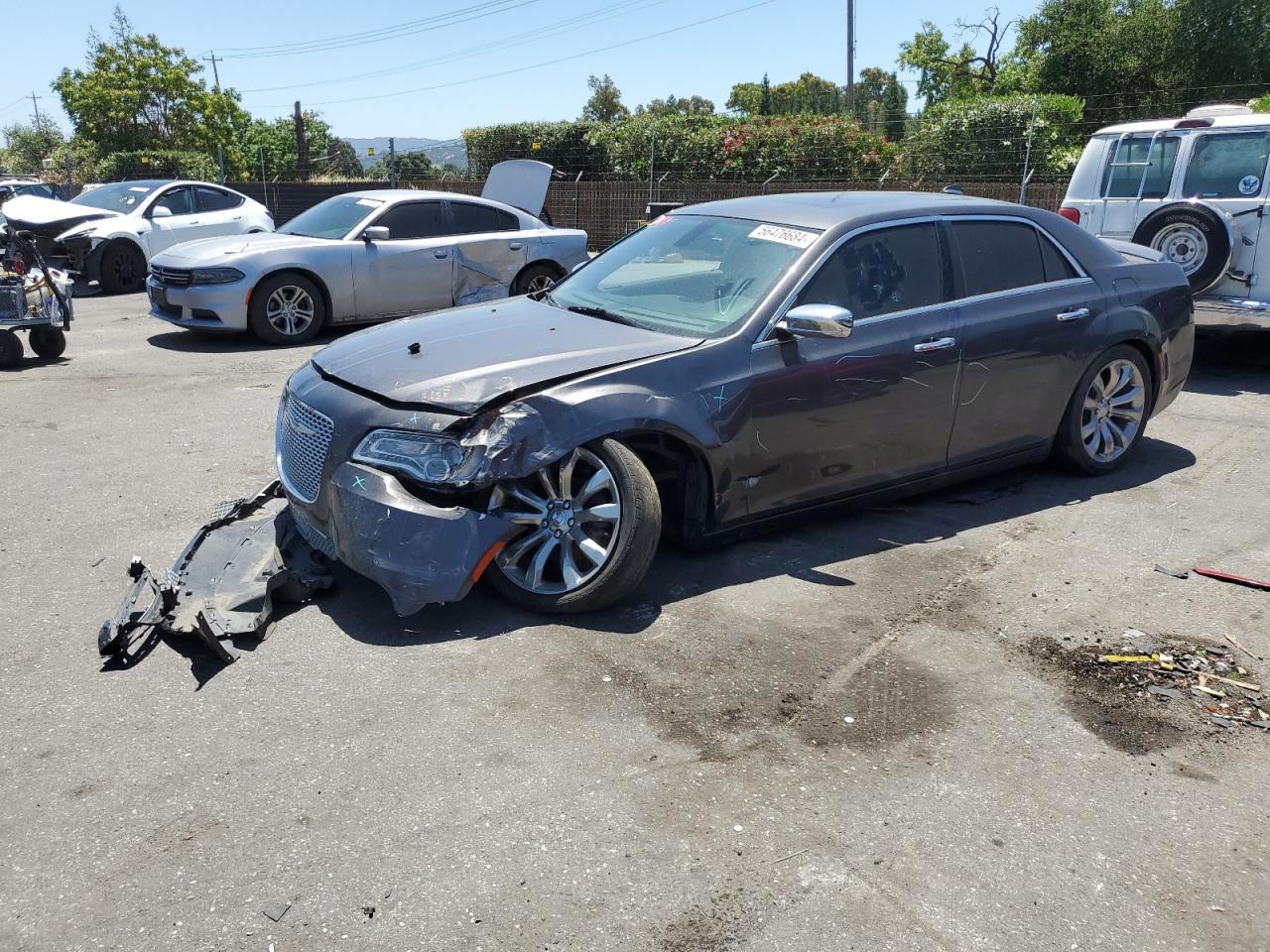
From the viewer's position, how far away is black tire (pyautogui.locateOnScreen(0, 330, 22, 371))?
30.0 ft

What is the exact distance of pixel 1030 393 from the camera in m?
5.60

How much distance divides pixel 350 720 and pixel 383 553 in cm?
68

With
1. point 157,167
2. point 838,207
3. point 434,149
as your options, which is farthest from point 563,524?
point 157,167

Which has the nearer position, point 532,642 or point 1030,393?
point 532,642

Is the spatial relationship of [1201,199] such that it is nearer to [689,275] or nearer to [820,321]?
[689,275]

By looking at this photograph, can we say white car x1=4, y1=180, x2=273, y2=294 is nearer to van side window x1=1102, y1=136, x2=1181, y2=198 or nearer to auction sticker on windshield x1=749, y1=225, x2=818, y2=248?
van side window x1=1102, y1=136, x2=1181, y2=198

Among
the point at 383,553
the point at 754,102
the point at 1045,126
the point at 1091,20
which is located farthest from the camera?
the point at 754,102

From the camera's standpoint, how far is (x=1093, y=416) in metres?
6.06

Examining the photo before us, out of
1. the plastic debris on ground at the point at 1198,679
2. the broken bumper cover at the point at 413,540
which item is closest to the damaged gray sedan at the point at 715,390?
the broken bumper cover at the point at 413,540

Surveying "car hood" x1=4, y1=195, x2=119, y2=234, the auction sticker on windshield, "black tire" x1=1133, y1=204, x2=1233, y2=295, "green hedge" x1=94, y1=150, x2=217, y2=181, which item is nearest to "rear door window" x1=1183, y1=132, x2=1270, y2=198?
"black tire" x1=1133, y1=204, x2=1233, y2=295

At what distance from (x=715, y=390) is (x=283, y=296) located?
23.2 ft

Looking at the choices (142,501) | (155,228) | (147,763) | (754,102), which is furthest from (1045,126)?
(754,102)

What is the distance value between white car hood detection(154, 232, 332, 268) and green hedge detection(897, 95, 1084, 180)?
40.6 ft

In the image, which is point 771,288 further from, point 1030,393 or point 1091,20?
point 1091,20
